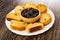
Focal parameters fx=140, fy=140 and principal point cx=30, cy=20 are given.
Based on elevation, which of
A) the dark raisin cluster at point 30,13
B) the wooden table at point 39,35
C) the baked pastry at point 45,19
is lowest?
the wooden table at point 39,35

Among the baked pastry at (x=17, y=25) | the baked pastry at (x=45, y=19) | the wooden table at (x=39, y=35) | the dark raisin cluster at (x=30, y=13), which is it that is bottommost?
the wooden table at (x=39, y=35)

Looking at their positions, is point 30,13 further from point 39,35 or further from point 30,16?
point 39,35

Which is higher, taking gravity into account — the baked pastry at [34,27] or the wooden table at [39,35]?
the baked pastry at [34,27]

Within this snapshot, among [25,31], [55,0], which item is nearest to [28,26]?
[25,31]

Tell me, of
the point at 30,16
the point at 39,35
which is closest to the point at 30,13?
the point at 30,16

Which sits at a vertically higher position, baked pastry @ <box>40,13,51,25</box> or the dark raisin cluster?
the dark raisin cluster

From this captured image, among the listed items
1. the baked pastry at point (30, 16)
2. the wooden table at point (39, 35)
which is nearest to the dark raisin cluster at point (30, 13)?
the baked pastry at point (30, 16)

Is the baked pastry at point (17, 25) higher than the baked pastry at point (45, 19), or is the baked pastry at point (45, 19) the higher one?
the baked pastry at point (45, 19)

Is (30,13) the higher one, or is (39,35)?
(30,13)

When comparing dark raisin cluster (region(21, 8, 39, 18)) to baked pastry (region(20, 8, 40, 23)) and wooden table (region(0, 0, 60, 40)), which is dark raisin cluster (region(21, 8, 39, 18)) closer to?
baked pastry (region(20, 8, 40, 23))

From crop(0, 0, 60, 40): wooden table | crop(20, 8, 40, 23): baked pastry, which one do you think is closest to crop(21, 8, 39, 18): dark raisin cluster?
crop(20, 8, 40, 23): baked pastry

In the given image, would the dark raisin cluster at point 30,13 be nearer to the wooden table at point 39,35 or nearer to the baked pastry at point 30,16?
the baked pastry at point 30,16

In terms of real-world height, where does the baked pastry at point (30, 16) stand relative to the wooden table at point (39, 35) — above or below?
above

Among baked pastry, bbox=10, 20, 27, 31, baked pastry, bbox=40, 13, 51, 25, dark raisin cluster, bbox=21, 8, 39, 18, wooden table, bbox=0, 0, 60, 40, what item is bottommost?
wooden table, bbox=0, 0, 60, 40
